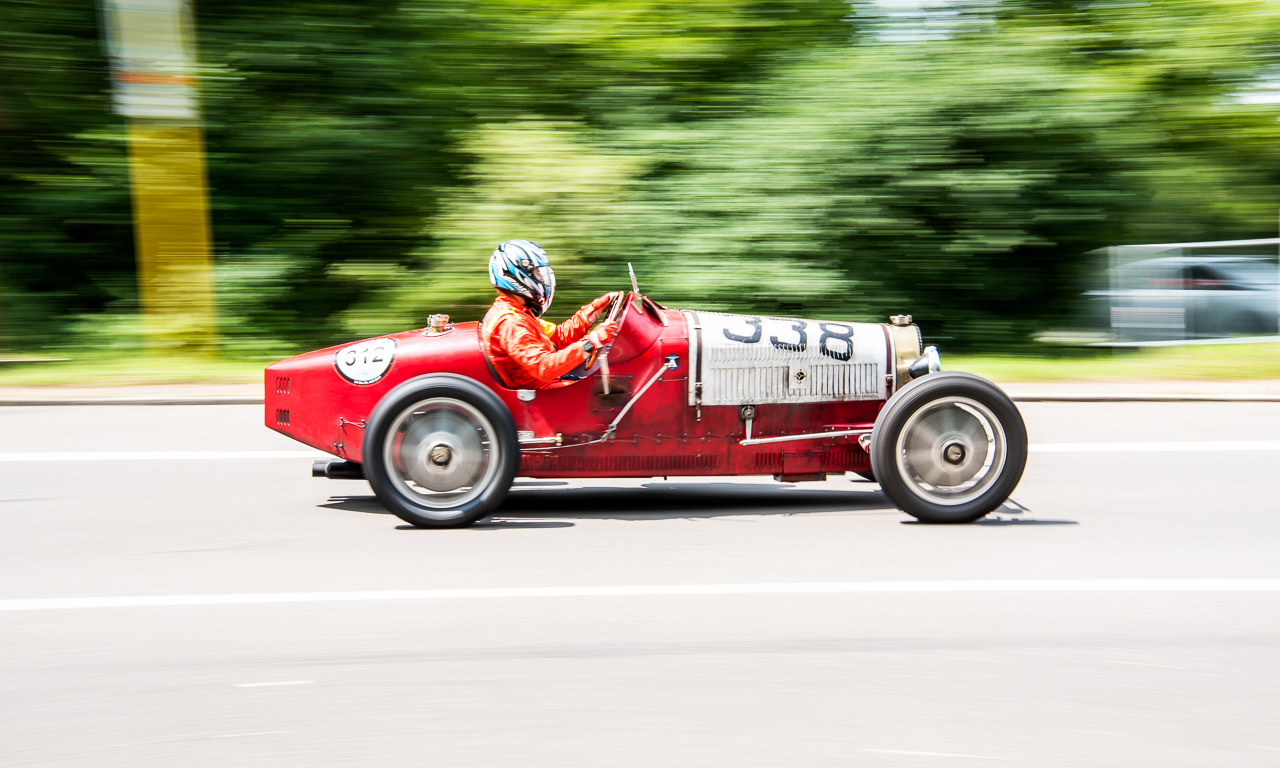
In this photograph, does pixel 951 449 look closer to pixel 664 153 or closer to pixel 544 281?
pixel 544 281

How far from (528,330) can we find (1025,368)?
7.79m

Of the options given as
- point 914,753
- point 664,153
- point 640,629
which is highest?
point 664,153

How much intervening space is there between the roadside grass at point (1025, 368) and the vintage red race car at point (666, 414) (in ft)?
19.0

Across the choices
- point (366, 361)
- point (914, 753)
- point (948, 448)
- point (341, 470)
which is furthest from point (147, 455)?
point (914, 753)

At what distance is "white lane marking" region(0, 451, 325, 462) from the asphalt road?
2.60ft

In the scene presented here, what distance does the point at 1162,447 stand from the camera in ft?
25.8

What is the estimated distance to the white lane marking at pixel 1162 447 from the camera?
7766mm

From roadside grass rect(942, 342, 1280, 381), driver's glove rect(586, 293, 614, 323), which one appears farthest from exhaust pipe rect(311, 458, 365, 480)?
roadside grass rect(942, 342, 1280, 381)

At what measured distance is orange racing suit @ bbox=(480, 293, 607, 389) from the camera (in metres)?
5.59

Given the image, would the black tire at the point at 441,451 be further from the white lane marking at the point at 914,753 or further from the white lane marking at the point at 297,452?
the white lane marking at the point at 914,753

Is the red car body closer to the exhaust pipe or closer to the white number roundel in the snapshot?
the white number roundel

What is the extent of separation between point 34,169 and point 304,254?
358 centimetres

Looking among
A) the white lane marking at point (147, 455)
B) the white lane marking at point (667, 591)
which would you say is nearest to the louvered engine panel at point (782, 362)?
the white lane marking at point (667, 591)

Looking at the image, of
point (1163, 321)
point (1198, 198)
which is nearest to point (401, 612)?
point (1163, 321)
